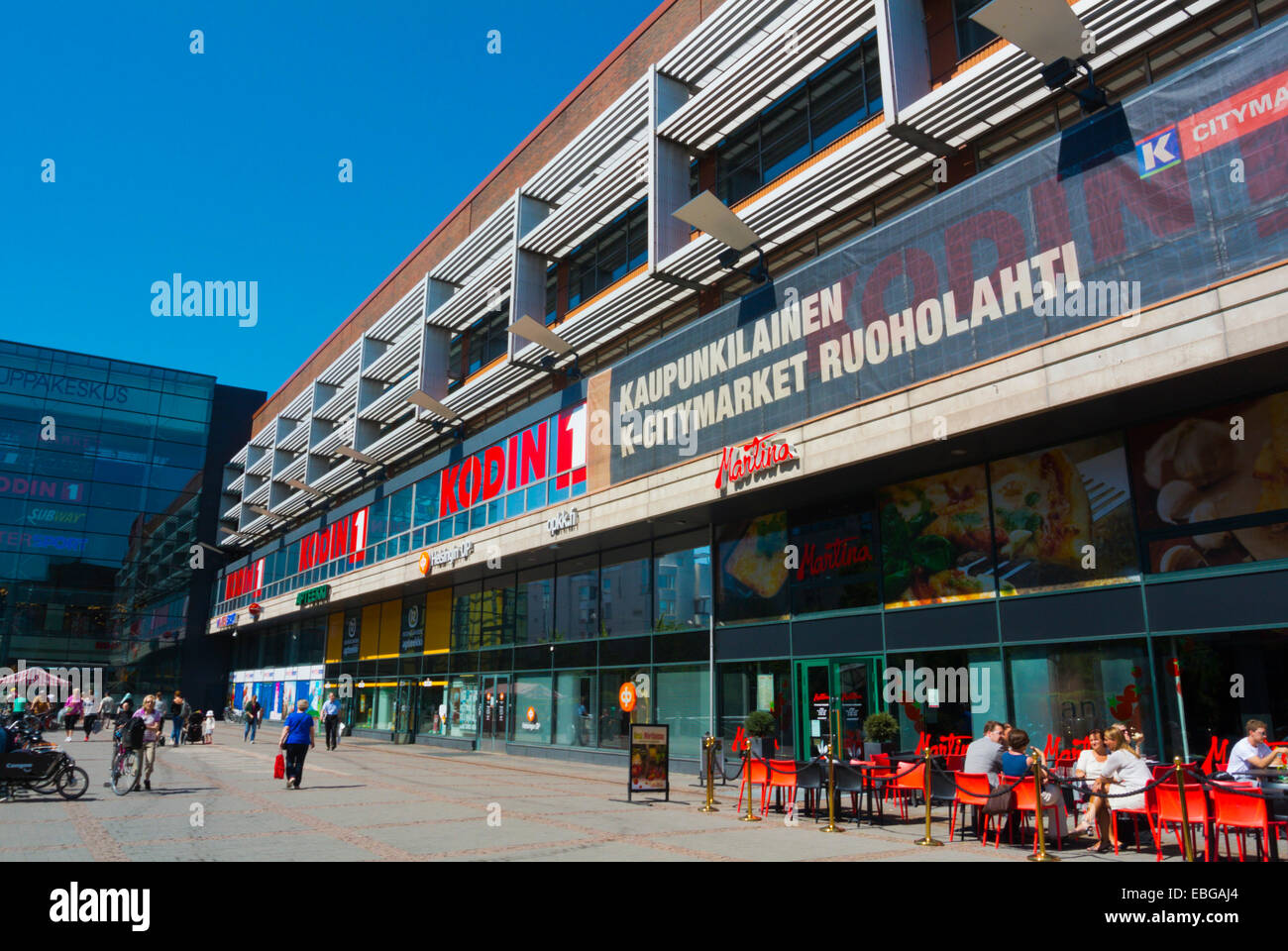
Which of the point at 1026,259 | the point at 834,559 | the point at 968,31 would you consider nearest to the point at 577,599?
the point at 834,559

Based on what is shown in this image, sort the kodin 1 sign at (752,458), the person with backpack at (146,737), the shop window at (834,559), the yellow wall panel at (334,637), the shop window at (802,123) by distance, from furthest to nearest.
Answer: the yellow wall panel at (334,637) → the shop window at (802,123) → the shop window at (834,559) → the kodin 1 sign at (752,458) → the person with backpack at (146,737)

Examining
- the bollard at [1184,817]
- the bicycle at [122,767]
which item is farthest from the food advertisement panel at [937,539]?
the bicycle at [122,767]

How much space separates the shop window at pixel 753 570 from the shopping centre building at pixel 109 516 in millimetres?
49716

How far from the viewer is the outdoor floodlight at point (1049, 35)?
44.4 feet

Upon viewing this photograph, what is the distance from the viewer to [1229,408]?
13234mm

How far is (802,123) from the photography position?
68.6 feet

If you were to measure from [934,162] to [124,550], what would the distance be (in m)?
56.9

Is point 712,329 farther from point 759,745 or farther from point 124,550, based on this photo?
point 124,550

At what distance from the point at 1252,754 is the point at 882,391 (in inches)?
322

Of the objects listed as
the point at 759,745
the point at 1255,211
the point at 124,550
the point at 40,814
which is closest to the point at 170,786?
the point at 40,814

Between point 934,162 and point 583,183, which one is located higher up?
point 583,183

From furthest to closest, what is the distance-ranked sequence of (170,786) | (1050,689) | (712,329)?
(712,329) → (170,786) → (1050,689)

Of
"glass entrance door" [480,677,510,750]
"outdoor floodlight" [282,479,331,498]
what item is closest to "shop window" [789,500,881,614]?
"glass entrance door" [480,677,510,750]

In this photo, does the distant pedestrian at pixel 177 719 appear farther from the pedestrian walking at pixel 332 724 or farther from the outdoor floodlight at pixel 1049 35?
the outdoor floodlight at pixel 1049 35
